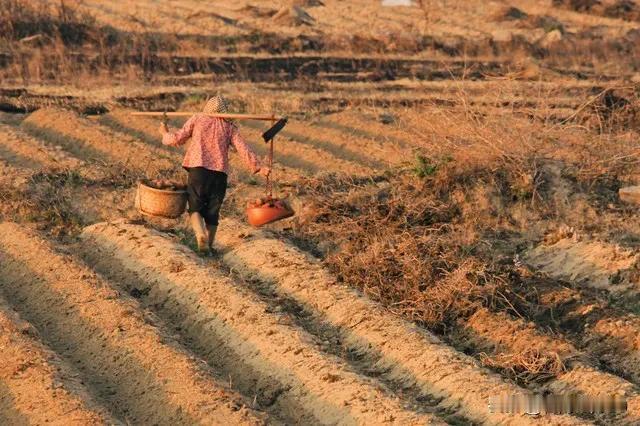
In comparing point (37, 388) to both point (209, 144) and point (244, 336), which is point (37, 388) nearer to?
point (244, 336)

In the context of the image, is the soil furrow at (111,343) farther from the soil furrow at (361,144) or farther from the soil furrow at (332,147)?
the soil furrow at (332,147)

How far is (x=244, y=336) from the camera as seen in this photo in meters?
8.03

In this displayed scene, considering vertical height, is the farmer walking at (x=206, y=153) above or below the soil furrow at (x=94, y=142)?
above

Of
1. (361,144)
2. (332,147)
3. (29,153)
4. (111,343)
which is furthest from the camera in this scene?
(332,147)

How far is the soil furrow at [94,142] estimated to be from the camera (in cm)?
1234

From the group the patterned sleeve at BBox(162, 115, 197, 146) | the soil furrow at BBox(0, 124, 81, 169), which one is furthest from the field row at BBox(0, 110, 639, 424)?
the soil furrow at BBox(0, 124, 81, 169)

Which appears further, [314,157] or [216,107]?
[314,157]

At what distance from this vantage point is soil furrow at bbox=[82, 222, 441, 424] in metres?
7.00

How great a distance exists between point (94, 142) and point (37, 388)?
6.61 m

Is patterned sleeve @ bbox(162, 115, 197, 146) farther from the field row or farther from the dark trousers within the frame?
the field row

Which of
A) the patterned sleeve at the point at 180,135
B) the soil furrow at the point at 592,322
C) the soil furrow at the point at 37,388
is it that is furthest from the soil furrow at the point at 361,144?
the soil furrow at the point at 37,388

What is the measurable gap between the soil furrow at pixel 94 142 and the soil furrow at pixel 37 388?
4.33 m

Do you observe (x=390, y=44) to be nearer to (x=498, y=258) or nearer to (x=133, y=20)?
(x=133, y=20)

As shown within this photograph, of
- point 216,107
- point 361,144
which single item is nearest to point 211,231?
point 216,107
